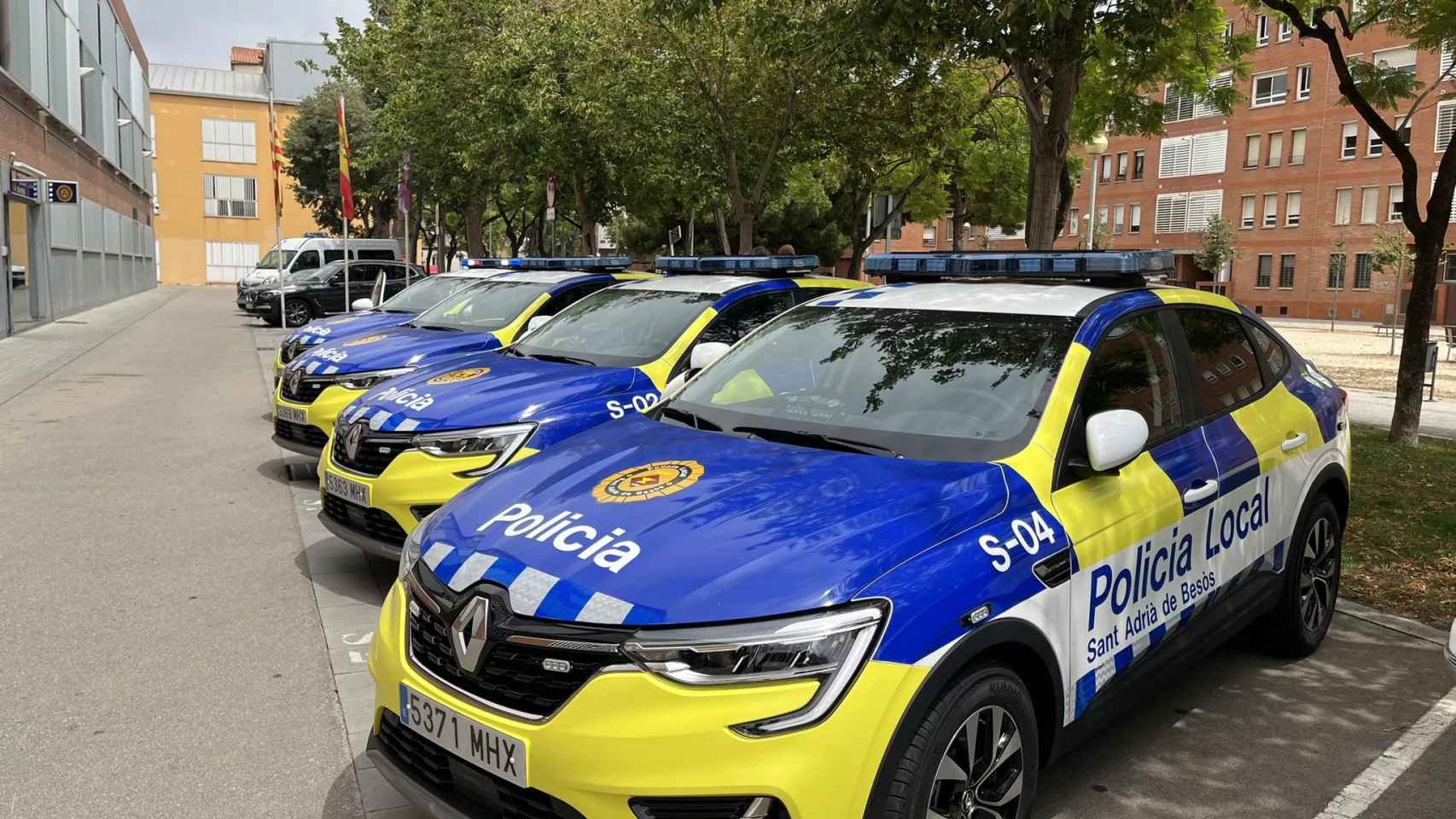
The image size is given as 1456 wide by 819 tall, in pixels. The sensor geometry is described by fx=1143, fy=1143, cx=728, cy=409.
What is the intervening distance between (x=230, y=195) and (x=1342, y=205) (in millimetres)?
59334

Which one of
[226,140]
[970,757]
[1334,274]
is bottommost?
[970,757]

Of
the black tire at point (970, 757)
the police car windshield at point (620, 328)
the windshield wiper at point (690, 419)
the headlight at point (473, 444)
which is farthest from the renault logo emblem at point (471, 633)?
the police car windshield at point (620, 328)

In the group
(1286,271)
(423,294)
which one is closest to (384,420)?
(423,294)

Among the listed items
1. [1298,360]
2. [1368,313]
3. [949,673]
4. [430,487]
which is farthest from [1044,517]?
[1368,313]

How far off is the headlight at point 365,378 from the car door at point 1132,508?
5271 mm

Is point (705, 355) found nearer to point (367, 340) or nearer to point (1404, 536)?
point (367, 340)

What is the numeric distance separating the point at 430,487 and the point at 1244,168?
5805cm

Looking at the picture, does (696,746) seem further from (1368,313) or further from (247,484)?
(1368,313)

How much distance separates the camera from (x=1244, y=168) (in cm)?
5553

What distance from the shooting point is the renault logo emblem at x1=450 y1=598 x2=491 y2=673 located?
278cm

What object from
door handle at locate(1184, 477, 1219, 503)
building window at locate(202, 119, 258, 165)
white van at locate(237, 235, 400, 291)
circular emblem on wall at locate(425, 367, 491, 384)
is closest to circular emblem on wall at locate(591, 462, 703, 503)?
door handle at locate(1184, 477, 1219, 503)

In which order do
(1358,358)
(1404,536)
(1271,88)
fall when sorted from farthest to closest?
(1271,88), (1358,358), (1404,536)

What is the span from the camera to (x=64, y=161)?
29844 mm

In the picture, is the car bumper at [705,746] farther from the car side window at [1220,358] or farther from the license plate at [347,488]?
the license plate at [347,488]
